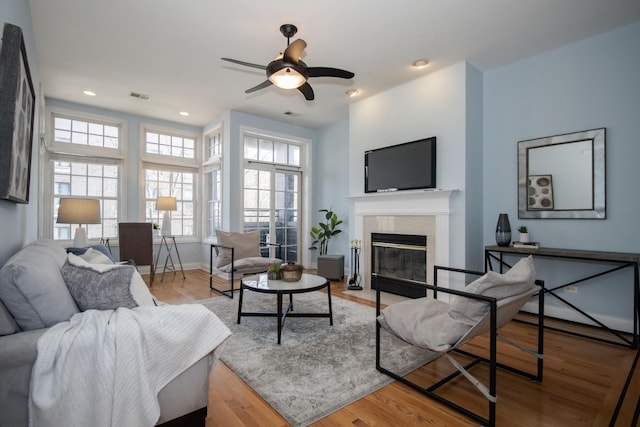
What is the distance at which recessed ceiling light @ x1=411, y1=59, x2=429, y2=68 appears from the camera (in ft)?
11.9

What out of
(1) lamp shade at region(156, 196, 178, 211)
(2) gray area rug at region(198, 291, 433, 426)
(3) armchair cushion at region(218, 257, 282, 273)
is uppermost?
(1) lamp shade at region(156, 196, 178, 211)

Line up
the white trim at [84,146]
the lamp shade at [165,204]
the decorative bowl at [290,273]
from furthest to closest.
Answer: the lamp shade at [165,204] → the white trim at [84,146] → the decorative bowl at [290,273]

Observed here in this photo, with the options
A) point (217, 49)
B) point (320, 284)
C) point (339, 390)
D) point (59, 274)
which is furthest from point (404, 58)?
point (59, 274)

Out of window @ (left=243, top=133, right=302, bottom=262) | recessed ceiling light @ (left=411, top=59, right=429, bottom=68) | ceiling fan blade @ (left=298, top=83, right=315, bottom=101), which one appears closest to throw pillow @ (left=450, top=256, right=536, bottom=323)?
ceiling fan blade @ (left=298, top=83, right=315, bottom=101)

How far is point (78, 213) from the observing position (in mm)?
3877

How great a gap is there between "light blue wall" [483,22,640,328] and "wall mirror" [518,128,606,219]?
0.23ft

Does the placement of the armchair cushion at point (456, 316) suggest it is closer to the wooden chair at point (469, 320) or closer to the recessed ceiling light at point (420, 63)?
the wooden chair at point (469, 320)

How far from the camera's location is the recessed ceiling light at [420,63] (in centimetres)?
361

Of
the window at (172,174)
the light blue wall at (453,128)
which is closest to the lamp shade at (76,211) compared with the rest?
the window at (172,174)

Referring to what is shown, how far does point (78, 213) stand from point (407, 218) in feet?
13.6

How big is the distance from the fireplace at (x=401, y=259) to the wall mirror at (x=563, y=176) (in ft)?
4.01

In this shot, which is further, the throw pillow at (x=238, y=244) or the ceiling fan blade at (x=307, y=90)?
the throw pillow at (x=238, y=244)

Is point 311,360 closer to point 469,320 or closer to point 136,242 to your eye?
point 469,320

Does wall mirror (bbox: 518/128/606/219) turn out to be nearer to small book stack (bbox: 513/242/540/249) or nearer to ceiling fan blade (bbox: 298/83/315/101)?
small book stack (bbox: 513/242/540/249)
